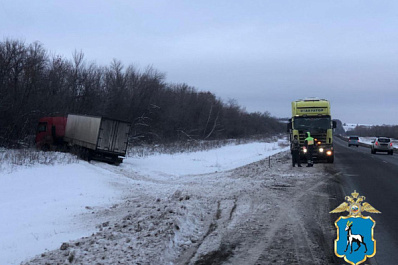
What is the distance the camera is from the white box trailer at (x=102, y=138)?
23359mm

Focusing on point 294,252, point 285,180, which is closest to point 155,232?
point 294,252

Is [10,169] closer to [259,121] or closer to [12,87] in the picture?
[12,87]

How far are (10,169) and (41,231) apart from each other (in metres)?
7.84

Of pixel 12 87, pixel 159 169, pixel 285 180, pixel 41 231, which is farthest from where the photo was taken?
pixel 12 87

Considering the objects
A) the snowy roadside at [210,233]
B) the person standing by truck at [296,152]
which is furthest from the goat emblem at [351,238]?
the person standing by truck at [296,152]

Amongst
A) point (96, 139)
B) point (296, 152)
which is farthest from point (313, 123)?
point (96, 139)

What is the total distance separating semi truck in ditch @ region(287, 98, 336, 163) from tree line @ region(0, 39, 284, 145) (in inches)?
874

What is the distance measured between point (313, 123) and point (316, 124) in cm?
20

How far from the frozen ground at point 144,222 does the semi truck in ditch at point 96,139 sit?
26.0 ft

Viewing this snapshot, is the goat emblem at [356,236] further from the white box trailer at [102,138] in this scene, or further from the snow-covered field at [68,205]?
the white box trailer at [102,138]

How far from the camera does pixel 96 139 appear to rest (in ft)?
76.0

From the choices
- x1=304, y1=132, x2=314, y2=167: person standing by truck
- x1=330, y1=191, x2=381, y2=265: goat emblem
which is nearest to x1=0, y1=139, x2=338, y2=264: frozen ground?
x1=330, y1=191, x2=381, y2=265: goat emblem

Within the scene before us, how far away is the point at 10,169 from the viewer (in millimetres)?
14719

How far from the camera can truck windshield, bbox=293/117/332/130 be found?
23.7m
